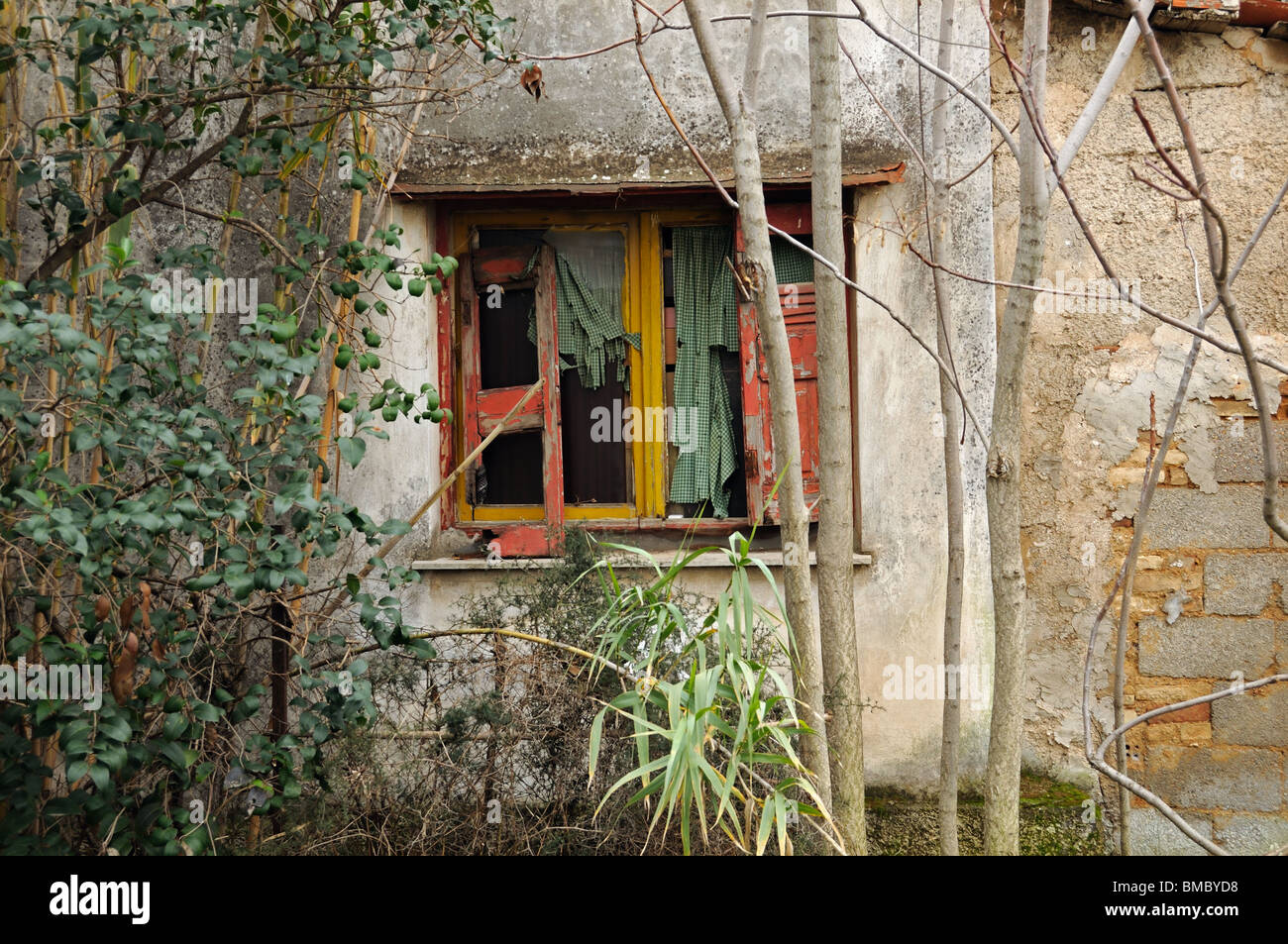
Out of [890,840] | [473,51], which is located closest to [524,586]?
[890,840]

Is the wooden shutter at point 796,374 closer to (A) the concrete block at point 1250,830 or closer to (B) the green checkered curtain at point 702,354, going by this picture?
(B) the green checkered curtain at point 702,354

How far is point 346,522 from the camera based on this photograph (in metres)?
2.63

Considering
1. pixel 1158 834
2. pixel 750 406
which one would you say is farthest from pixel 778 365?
pixel 1158 834

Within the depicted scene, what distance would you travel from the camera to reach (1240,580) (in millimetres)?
4395

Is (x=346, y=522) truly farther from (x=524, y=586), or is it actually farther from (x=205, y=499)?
(x=524, y=586)

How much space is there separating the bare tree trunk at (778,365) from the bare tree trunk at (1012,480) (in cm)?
50

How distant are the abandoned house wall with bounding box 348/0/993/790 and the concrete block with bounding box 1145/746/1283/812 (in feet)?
2.90

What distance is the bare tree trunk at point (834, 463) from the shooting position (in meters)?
2.93

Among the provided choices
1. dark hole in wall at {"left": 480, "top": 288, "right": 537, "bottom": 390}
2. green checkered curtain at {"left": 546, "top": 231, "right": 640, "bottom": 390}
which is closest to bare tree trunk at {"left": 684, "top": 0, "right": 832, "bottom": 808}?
green checkered curtain at {"left": 546, "top": 231, "right": 640, "bottom": 390}

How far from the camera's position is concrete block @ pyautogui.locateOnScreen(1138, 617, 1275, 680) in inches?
172

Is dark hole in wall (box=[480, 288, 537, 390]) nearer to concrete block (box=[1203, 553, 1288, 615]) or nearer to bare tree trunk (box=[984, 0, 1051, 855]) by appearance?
bare tree trunk (box=[984, 0, 1051, 855])

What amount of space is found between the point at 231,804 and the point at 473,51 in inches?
120

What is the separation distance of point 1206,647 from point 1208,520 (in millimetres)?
555
